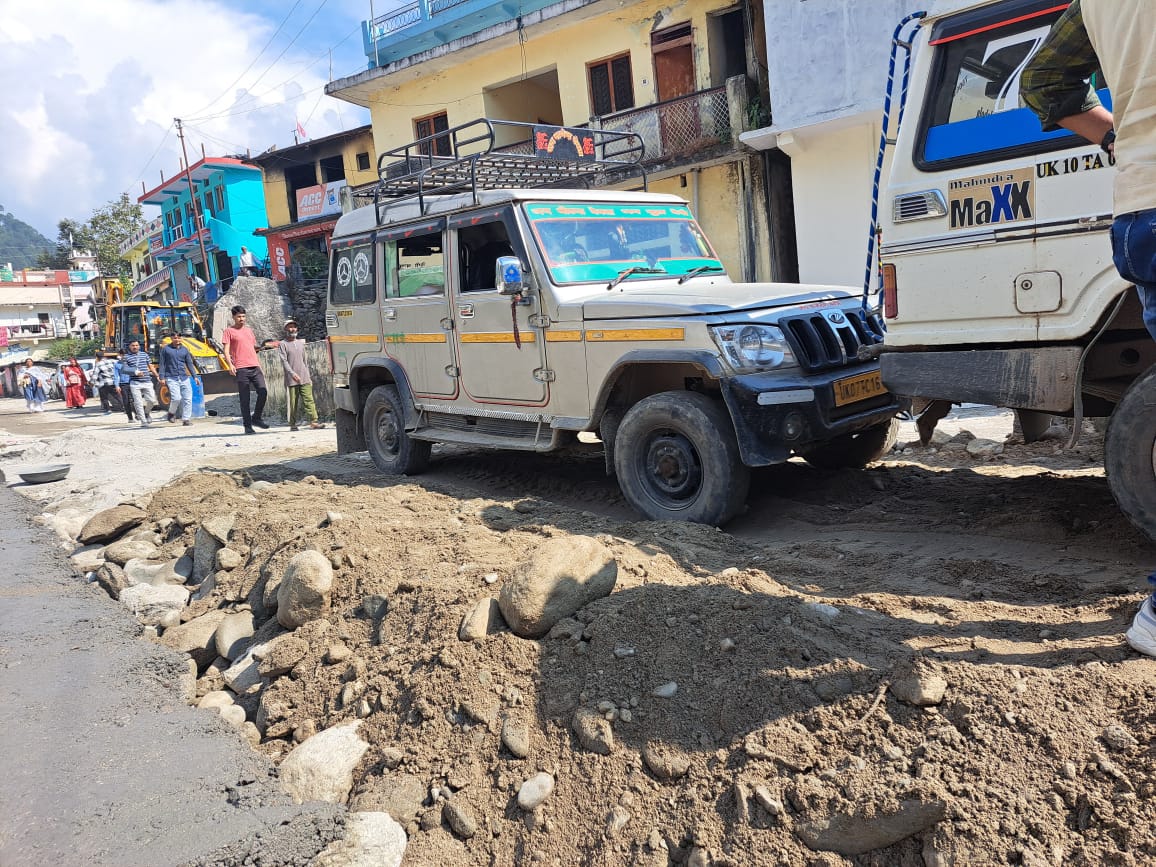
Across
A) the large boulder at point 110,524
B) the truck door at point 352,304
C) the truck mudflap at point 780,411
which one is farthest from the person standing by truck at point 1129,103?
the large boulder at point 110,524

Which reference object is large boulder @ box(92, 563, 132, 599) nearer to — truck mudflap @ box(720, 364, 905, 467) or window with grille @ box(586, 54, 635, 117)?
truck mudflap @ box(720, 364, 905, 467)

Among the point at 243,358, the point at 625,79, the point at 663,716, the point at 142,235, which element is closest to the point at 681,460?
the point at 663,716

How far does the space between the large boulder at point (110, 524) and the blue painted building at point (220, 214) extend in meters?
29.0

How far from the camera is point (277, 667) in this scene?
3975mm

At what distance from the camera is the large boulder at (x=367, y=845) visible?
2637 mm

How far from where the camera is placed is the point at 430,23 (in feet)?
65.0

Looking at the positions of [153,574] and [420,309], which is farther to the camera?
[420,309]

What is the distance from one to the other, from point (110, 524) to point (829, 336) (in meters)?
5.69

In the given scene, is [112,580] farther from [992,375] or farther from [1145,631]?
[1145,631]

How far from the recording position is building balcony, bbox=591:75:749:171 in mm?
15087

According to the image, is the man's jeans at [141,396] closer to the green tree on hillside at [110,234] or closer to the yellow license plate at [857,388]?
the yellow license plate at [857,388]

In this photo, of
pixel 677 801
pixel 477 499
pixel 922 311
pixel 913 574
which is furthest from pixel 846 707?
pixel 477 499

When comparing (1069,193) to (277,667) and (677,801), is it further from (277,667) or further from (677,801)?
(277,667)

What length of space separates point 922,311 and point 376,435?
5159 mm
